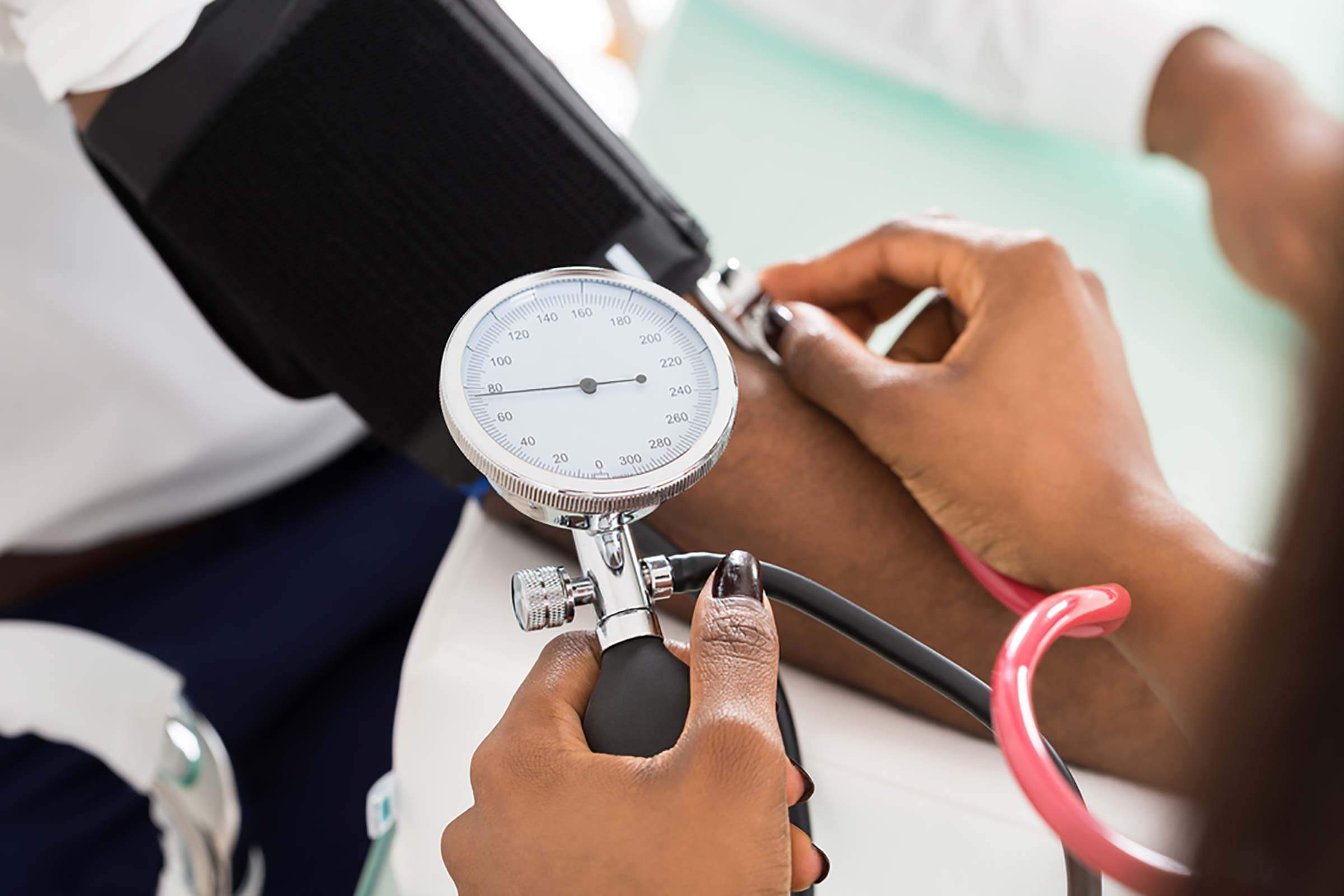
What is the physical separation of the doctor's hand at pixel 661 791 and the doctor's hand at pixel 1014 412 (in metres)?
0.25

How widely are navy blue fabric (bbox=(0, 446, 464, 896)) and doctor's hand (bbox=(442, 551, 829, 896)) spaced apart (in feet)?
1.98

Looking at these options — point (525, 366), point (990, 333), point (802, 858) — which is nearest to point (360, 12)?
point (525, 366)

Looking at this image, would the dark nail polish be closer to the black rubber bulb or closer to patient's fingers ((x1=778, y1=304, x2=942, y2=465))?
the black rubber bulb

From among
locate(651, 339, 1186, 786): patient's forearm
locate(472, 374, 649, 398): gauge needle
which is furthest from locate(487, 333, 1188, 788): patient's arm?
locate(472, 374, 649, 398): gauge needle

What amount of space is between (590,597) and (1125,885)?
0.24 m

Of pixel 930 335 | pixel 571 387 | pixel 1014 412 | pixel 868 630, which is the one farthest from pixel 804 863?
pixel 930 335

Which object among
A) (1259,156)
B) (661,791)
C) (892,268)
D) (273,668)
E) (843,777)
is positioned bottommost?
(273,668)

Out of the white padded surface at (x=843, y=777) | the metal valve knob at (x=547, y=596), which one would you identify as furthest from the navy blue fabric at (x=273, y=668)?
the metal valve knob at (x=547, y=596)

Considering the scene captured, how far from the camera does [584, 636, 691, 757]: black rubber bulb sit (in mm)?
450

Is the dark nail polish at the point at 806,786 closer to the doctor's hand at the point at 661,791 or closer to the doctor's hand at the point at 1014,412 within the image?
the doctor's hand at the point at 661,791

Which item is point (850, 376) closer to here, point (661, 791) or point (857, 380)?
point (857, 380)

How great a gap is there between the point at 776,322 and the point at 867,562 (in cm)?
18

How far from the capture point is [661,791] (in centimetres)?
43

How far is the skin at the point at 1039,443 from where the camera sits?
63cm
